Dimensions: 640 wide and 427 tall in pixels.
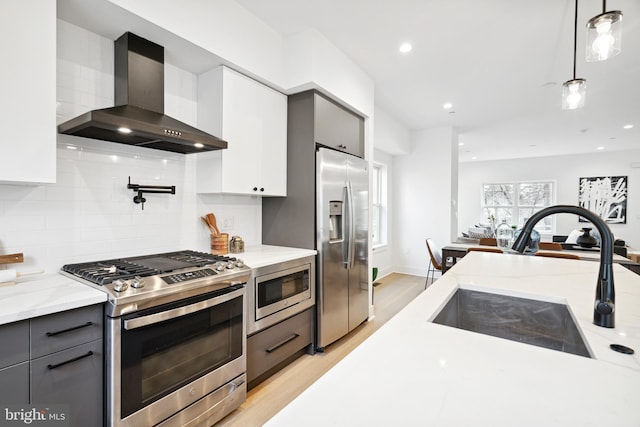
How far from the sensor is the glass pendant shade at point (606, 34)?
1.49m

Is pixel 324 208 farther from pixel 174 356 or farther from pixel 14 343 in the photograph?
pixel 14 343

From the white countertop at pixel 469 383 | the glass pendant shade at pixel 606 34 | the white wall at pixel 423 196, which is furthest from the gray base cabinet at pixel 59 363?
the white wall at pixel 423 196

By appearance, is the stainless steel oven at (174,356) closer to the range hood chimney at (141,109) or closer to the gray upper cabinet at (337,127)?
the range hood chimney at (141,109)

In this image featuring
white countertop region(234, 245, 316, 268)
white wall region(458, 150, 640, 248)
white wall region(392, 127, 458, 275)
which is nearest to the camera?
white countertop region(234, 245, 316, 268)

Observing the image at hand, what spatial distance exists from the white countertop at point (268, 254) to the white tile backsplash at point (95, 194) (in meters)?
0.45

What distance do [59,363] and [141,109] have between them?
1.37m

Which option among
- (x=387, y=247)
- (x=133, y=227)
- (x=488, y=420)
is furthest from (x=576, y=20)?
(x=387, y=247)

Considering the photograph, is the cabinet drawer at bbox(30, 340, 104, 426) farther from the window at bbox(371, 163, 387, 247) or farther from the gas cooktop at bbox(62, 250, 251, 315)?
the window at bbox(371, 163, 387, 247)

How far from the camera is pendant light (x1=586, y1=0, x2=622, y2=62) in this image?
1.49 meters

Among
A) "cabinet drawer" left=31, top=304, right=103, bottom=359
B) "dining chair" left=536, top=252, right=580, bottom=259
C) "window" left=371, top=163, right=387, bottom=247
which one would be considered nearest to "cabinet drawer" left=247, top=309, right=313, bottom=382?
"cabinet drawer" left=31, top=304, right=103, bottom=359

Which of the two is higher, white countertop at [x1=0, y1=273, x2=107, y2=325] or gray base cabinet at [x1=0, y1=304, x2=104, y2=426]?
white countertop at [x1=0, y1=273, x2=107, y2=325]

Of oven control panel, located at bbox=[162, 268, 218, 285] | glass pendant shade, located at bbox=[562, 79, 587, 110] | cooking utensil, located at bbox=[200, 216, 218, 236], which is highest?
glass pendant shade, located at bbox=[562, 79, 587, 110]

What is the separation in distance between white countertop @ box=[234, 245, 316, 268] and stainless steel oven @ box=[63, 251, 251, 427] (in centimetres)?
20

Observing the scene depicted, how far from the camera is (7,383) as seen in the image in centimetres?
115
